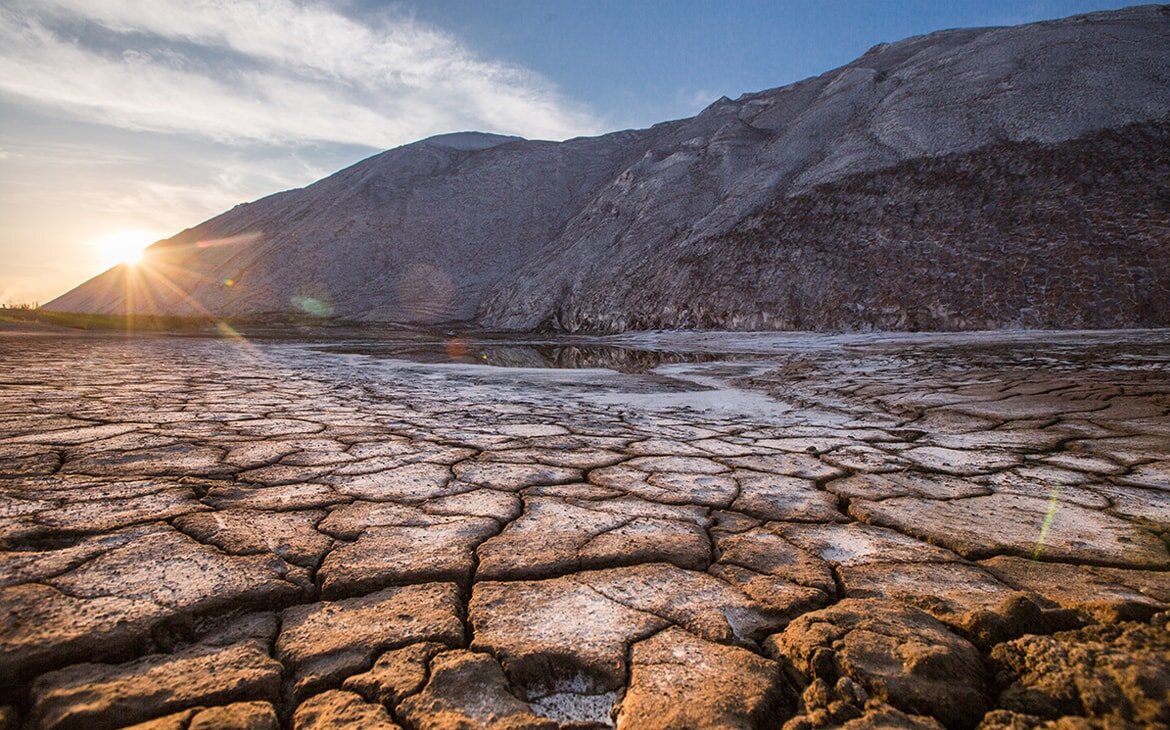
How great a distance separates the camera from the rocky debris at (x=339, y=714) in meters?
0.75

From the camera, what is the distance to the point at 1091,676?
0.77m

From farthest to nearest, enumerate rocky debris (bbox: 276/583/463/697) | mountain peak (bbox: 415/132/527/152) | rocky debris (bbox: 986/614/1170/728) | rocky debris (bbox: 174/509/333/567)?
mountain peak (bbox: 415/132/527/152) → rocky debris (bbox: 174/509/333/567) → rocky debris (bbox: 276/583/463/697) → rocky debris (bbox: 986/614/1170/728)

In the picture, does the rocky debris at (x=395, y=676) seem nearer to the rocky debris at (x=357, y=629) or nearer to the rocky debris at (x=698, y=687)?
the rocky debris at (x=357, y=629)

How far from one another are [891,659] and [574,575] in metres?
0.61

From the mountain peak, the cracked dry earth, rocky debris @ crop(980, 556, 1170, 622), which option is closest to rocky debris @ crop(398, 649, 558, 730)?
the cracked dry earth

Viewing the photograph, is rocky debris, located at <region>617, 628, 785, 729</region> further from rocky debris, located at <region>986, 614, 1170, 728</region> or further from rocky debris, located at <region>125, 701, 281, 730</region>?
rocky debris, located at <region>125, 701, 281, 730</region>

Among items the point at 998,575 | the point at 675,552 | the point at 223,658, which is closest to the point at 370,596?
the point at 223,658

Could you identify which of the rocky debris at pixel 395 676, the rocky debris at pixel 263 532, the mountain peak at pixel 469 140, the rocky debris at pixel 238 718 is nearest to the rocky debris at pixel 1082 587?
the rocky debris at pixel 395 676

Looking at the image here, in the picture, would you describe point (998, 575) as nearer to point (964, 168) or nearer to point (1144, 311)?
point (1144, 311)

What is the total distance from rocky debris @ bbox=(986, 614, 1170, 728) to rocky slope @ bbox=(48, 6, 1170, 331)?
35.9 feet

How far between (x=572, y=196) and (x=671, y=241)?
424 inches

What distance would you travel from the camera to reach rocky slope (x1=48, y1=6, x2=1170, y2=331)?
10.3m

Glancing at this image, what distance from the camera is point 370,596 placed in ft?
3.57

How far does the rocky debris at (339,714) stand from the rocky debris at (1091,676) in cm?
83
